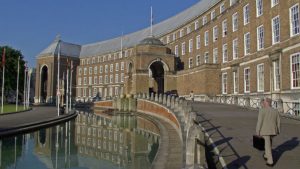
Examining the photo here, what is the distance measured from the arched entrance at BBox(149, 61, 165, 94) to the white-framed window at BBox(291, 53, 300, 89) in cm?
3163

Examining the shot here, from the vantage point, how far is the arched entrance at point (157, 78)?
55.6 meters

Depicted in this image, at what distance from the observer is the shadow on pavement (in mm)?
9455

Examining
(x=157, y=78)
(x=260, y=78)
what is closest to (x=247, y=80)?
(x=260, y=78)

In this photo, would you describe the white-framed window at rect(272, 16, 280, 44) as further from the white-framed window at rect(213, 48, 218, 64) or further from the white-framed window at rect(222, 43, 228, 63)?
the white-framed window at rect(213, 48, 218, 64)

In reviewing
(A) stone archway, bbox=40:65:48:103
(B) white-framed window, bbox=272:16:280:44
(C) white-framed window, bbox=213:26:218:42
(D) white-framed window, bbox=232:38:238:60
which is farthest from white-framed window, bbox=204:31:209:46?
(A) stone archway, bbox=40:65:48:103

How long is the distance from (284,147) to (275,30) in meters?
18.7

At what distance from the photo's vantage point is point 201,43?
5000 centimetres

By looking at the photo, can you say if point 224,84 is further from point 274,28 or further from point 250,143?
point 250,143

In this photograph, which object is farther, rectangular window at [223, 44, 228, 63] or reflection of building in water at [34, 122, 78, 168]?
rectangular window at [223, 44, 228, 63]

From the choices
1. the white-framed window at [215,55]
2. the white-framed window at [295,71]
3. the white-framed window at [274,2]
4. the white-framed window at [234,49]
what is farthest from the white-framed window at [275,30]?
the white-framed window at [215,55]

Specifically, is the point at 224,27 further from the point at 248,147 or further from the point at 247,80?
the point at 248,147

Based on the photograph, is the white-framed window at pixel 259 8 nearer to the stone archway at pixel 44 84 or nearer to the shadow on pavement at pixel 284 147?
the shadow on pavement at pixel 284 147

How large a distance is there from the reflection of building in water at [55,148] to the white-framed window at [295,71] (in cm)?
1596

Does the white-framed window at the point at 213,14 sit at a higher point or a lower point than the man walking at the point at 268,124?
higher
